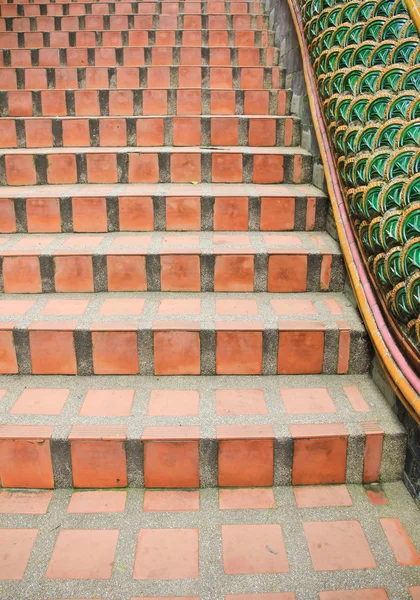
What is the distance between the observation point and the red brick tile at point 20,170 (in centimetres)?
272

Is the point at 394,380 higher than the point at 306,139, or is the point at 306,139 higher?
the point at 306,139

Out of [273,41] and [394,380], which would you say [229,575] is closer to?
[394,380]

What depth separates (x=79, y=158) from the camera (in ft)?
9.04

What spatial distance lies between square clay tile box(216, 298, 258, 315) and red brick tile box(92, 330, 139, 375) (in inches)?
15.6

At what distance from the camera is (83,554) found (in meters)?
1.48

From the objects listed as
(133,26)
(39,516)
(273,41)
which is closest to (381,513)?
(39,516)

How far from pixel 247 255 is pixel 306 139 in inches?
41.7

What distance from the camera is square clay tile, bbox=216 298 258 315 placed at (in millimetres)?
2115

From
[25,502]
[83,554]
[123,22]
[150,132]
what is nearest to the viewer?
[83,554]

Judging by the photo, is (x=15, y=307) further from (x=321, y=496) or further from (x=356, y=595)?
(x=356, y=595)

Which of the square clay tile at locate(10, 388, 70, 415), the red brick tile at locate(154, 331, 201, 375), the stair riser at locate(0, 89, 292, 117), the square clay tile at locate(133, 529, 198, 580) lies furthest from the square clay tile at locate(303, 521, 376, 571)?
the stair riser at locate(0, 89, 292, 117)

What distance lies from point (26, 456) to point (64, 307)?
683mm

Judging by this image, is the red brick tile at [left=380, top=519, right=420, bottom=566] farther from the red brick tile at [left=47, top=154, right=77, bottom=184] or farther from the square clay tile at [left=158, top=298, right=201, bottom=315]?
the red brick tile at [left=47, top=154, right=77, bottom=184]

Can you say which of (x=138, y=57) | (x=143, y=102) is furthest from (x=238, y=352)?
(x=138, y=57)
